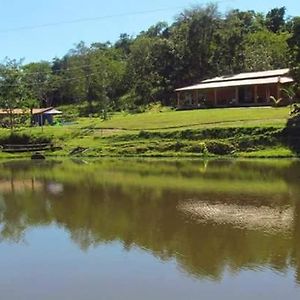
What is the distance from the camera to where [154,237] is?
19.0 metres

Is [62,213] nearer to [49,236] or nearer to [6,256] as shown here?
[49,236]

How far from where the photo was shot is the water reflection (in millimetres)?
16530

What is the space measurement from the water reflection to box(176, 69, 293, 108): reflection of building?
2409 cm

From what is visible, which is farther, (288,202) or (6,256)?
(288,202)


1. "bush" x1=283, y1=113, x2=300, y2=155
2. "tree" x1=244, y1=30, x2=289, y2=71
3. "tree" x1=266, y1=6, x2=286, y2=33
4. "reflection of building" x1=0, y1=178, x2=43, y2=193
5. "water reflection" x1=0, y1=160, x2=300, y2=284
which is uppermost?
"tree" x1=266, y1=6, x2=286, y2=33

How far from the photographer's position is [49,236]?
20406 mm

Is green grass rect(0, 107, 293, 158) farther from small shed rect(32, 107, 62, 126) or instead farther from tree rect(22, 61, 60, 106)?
tree rect(22, 61, 60, 106)

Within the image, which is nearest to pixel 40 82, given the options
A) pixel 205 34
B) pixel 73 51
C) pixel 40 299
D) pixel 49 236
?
pixel 73 51

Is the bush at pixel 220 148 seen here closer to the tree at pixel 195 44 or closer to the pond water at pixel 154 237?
the pond water at pixel 154 237

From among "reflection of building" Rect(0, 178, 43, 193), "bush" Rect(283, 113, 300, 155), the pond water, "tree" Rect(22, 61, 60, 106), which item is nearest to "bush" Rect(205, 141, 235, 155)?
"bush" Rect(283, 113, 300, 155)

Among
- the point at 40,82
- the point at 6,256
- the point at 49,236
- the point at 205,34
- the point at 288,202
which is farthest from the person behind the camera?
the point at 40,82

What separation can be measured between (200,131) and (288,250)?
1387 inches

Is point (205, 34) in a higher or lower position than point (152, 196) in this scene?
higher

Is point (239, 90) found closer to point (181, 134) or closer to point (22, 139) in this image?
point (181, 134)
